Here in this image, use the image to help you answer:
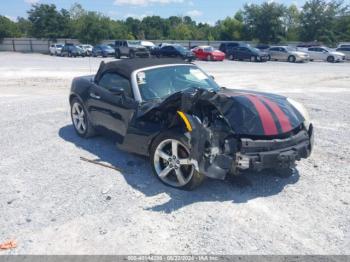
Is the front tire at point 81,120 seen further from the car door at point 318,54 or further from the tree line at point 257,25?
the tree line at point 257,25

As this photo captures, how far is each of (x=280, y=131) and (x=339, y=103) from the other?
7048 mm

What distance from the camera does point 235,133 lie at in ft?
13.4

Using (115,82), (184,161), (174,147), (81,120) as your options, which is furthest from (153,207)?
(81,120)

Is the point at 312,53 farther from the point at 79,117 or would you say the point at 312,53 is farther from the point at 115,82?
the point at 115,82

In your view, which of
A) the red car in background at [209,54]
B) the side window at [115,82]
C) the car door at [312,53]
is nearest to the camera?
the side window at [115,82]

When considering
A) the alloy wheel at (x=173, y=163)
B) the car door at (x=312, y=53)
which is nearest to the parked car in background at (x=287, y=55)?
the car door at (x=312, y=53)

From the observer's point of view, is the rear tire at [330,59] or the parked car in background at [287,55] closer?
the parked car in background at [287,55]

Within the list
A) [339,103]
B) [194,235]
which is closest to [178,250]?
[194,235]

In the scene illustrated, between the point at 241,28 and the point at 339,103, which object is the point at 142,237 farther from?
the point at 241,28

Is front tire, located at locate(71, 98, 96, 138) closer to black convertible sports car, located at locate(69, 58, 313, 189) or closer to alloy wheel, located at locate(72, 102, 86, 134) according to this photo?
alloy wheel, located at locate(72, 102, 86, 134)

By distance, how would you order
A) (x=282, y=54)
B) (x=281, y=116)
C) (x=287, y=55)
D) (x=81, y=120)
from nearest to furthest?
(x=281, y=116) → (x=81, y=120) → (x=287, y=55) → (x=282, y=54)

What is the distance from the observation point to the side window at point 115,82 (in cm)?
532

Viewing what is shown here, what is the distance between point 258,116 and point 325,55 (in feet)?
108

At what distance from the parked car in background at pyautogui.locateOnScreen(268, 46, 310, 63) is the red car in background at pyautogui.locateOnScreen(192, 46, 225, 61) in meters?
4.75
